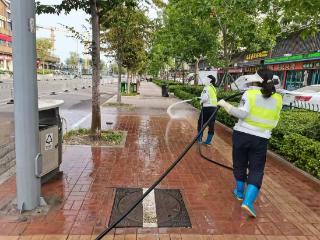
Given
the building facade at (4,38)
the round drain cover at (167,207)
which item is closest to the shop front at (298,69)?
the round drain cover at (167,207)

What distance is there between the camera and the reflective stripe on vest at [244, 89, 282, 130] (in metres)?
4.32

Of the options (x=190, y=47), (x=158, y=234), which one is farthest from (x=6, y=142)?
(x=190, y=47)

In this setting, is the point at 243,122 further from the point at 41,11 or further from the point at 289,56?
the point at 289,56

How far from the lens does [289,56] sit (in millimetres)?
26078

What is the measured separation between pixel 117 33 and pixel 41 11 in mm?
7680

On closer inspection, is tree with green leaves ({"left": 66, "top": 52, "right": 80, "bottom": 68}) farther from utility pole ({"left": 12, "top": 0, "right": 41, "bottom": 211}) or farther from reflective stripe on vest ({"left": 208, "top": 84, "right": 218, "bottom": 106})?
utility pole ({"left": 12, "top": 0, "right": 41, "bottom": 211})

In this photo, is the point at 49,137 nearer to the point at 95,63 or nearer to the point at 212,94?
the point at 95,63

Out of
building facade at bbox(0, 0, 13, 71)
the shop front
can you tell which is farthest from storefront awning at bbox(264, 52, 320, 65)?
building facade at bbox(0, 0, 13, 71)

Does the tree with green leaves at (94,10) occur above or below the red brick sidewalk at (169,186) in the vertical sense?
above

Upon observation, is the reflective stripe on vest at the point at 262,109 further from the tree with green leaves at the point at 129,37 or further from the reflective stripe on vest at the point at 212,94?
the tree with green leaves at the point at 129,37

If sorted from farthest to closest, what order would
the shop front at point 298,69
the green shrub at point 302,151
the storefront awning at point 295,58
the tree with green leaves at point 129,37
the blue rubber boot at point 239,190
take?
the shop front at point 298,69, the storefront awning at point 295,58, the tree with green leaves at point 129,37, the green shrub at point 302,151, the blue rubber boot at point 239,190

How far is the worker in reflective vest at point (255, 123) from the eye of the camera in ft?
14.2

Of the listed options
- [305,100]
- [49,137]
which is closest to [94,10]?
[49,137]

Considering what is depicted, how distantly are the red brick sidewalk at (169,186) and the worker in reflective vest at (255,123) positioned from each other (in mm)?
417
